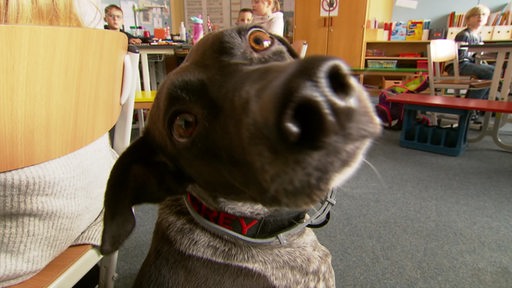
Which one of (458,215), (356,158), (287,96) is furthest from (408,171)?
(287,96)

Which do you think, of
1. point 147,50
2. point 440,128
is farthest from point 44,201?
point 440,128

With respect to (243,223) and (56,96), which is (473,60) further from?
(56,96)

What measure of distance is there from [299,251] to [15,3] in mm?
995

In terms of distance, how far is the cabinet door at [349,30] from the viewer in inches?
266

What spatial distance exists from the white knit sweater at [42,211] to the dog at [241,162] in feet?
0.47

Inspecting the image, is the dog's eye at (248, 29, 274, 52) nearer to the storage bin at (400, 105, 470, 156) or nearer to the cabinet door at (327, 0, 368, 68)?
the storage bin at (400, 105, 470, 156)

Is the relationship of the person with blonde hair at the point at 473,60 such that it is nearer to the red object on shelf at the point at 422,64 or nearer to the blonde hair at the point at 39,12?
the red object on shelf at the point at 422,64

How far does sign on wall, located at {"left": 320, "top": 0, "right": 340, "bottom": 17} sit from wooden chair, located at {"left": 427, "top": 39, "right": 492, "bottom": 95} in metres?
2.90

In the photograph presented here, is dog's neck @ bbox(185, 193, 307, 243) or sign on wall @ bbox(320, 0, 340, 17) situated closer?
dog's neck @ bbox(185, 193, 307, 243)

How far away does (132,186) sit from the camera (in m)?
0.80

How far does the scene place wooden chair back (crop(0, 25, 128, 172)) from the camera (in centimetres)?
61

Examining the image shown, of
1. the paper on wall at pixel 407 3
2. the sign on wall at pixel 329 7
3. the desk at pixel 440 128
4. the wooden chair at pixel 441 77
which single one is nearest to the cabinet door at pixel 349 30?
the sign on wall at pixel 329 7

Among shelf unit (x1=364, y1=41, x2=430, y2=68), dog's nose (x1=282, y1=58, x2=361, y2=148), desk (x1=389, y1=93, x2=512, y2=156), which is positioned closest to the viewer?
dog's nose (x1=282, y1=58, x2=361, y2=148)

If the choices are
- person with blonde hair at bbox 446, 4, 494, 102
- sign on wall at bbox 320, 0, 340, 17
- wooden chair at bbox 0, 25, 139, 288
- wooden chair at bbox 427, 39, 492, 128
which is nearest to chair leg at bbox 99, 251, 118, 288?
wooden chair at bbox 0, 25, 139, 288
